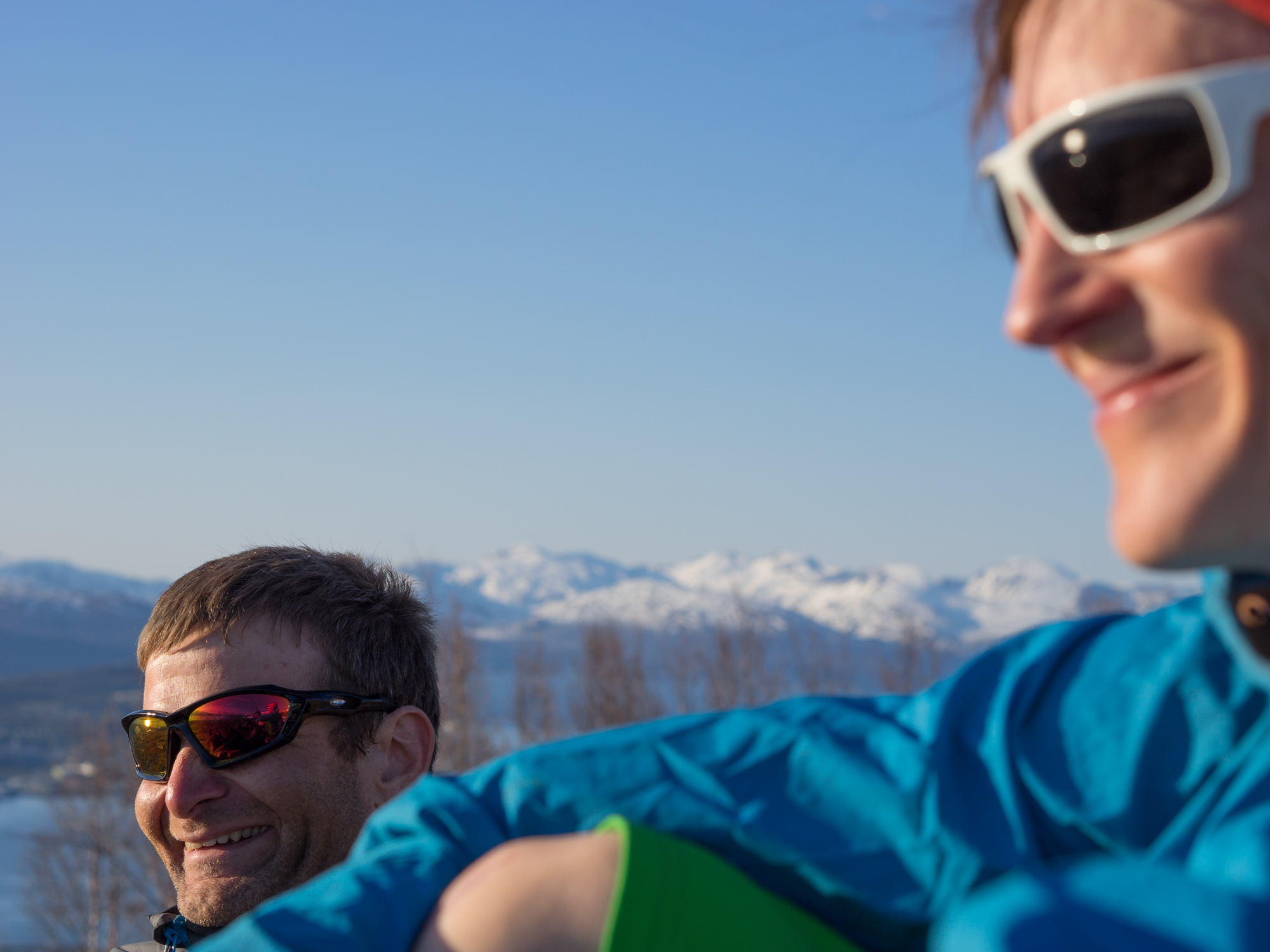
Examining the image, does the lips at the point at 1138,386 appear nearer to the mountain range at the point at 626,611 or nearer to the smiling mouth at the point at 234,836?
the smiling mouth at the point at 234,836

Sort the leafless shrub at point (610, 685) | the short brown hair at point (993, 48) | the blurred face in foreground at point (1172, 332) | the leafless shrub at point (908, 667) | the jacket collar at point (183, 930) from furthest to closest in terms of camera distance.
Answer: the leafless shrub at point (908, 667), the leafless shrub at point (610, 685), the jacket collar at point (183, 930), the short brown hair at point (993, 48), the blurred face in foreground at point (1172, 332)

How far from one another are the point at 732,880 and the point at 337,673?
50.8 inches

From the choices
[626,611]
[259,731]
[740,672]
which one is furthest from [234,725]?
[626,611]

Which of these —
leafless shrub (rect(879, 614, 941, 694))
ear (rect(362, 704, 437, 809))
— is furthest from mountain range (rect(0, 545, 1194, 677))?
ear (rect(362, 704, 437, 809))

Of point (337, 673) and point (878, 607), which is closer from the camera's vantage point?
point (337, 673)

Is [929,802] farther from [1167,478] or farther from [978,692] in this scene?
[1167,478]

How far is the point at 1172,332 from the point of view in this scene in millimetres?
560

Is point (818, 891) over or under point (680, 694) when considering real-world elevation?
over

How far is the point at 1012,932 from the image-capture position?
40 centimetres

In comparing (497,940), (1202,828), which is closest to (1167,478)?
(1202,828)

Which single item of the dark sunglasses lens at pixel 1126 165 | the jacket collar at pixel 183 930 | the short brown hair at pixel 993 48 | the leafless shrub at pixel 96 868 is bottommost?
the leafless shrub at pixel 96 868

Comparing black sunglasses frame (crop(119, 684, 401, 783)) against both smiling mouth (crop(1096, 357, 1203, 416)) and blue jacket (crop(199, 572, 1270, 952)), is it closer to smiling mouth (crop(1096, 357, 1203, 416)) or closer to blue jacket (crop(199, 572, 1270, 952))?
blue jacket (crop(199, 572, 1270, 952))

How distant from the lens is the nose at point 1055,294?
23.4 inches

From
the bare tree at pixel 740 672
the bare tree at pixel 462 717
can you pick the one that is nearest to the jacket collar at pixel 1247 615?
the bare tree at pixel 462 717
